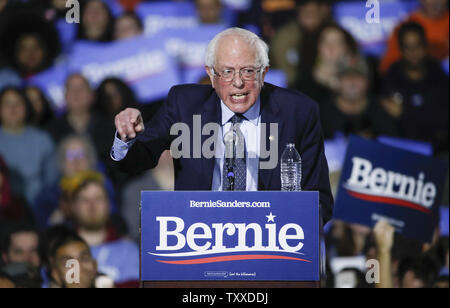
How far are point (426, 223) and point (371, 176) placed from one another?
2.07 ft

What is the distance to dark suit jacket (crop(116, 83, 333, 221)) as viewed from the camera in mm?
3021

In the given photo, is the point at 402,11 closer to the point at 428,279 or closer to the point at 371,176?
the point at 371,176

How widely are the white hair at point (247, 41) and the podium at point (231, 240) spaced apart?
0.75 m

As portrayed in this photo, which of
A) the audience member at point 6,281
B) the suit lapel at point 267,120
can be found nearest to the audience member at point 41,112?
the audience member at point 6,281

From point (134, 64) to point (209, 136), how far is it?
9.11 feet

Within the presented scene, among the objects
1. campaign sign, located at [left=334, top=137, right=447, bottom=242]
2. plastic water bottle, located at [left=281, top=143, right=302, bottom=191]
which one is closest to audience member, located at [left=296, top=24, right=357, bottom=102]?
campaign sign, located at [left=334, top=137, right=447, bottom=242]

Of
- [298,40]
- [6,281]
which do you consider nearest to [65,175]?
[6,281]

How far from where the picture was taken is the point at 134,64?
5773mm

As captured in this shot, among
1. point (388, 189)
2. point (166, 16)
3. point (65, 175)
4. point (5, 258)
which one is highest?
point (166, 16)

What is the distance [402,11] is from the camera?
5.83 meters

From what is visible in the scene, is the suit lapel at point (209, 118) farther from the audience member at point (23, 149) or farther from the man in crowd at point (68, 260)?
the audience member at point (23, 149)

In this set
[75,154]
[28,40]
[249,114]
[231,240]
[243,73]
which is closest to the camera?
[231,240]

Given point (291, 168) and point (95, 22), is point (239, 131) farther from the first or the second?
point (95, 22)
